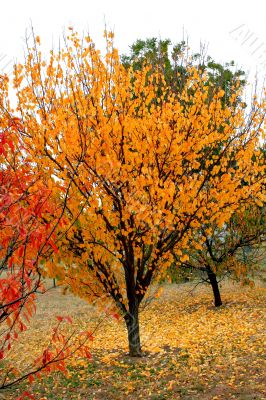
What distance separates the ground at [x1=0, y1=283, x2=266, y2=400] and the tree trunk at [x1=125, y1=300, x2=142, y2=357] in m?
0.20

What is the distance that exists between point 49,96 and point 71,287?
339 centimetres

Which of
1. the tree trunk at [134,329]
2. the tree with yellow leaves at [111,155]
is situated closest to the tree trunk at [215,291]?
the tree trunk at [134,329]

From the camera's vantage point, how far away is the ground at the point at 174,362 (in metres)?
6.38

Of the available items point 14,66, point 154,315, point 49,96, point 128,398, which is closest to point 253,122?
point 49,96

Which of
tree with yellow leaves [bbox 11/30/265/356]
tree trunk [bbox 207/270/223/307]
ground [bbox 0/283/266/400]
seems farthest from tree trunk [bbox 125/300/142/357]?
tree trunk [bbox 207/270/223/307]

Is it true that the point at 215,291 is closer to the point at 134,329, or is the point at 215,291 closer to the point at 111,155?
the point at 134,329

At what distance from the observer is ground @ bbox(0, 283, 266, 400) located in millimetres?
6383

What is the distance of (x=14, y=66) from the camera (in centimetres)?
678

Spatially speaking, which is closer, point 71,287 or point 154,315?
point 71,287

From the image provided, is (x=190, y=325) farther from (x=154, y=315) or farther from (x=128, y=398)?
(x=128, y=398)

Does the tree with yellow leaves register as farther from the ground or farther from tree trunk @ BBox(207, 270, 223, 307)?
tree trunk @ BBox(207, 270, 223, 307)

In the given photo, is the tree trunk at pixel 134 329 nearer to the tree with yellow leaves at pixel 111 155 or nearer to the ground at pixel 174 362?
the ground at pixel 174 362

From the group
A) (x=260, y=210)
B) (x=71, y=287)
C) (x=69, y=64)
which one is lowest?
(x=71, y=287)

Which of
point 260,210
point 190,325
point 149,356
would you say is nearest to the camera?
point 149,356
